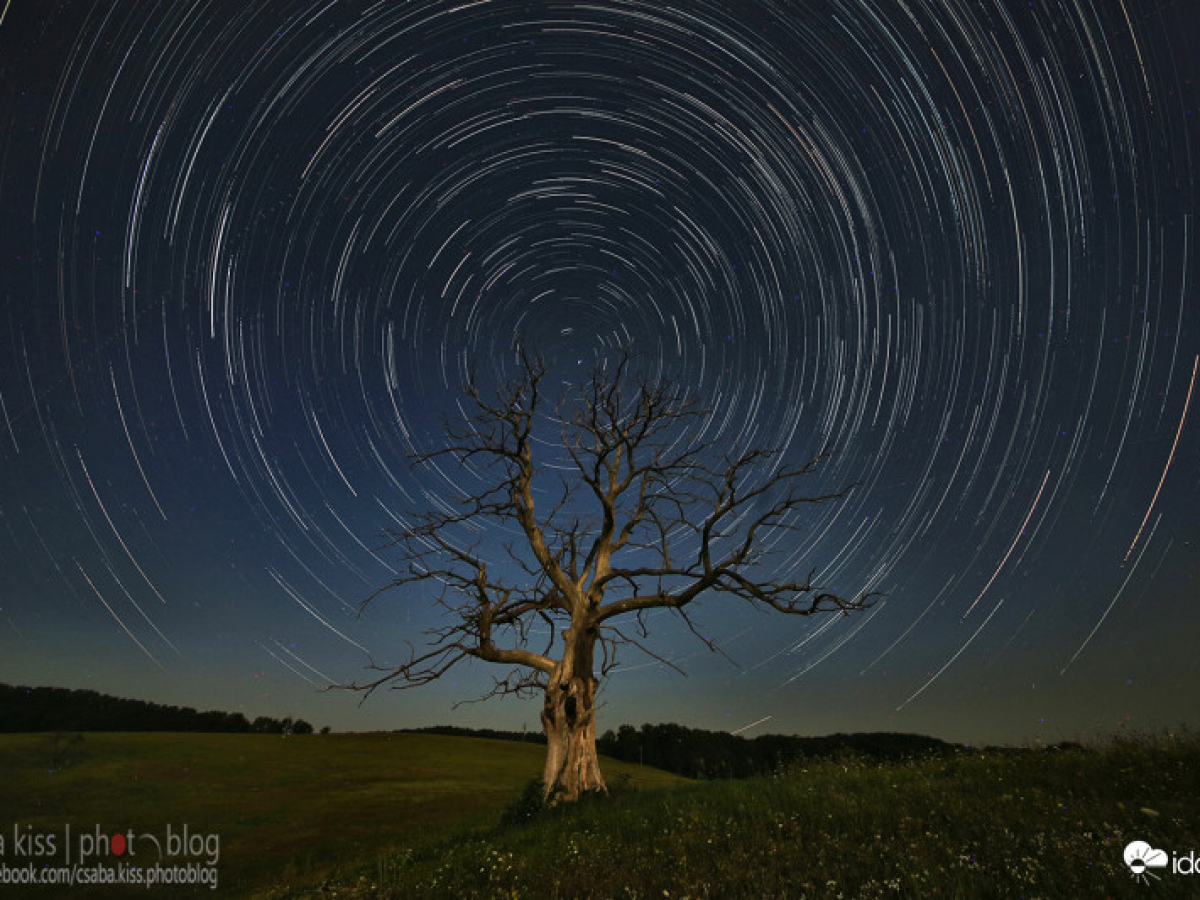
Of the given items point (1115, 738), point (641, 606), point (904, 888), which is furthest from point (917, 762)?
point (904, 888)

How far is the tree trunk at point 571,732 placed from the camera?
12.8 m

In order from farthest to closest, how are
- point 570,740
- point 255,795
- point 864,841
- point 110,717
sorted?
point 110,717 → point 255,795 → point 570,740 → point 864,841

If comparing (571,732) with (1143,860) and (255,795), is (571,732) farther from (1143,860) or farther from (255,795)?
(255,795)

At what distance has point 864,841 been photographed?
20.2 feet

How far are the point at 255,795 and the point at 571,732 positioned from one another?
65.0 feet

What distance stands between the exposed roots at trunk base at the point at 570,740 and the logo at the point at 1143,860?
10.1 metres

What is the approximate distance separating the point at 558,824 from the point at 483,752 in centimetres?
4118

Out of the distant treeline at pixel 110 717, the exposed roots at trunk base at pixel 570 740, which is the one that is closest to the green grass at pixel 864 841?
the exposed roots at trunk base at pixel 570 740

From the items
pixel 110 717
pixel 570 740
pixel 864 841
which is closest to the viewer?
pixel 864 841

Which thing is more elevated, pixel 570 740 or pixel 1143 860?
pixel 1143 860

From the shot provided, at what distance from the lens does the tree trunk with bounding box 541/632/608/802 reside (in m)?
12.8

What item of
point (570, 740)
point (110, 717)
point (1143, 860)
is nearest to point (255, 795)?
Answer: point (570, 740)

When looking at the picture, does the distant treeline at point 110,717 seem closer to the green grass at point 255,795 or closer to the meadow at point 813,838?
the green grass at point 255,795

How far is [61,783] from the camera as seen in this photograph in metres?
24.2
